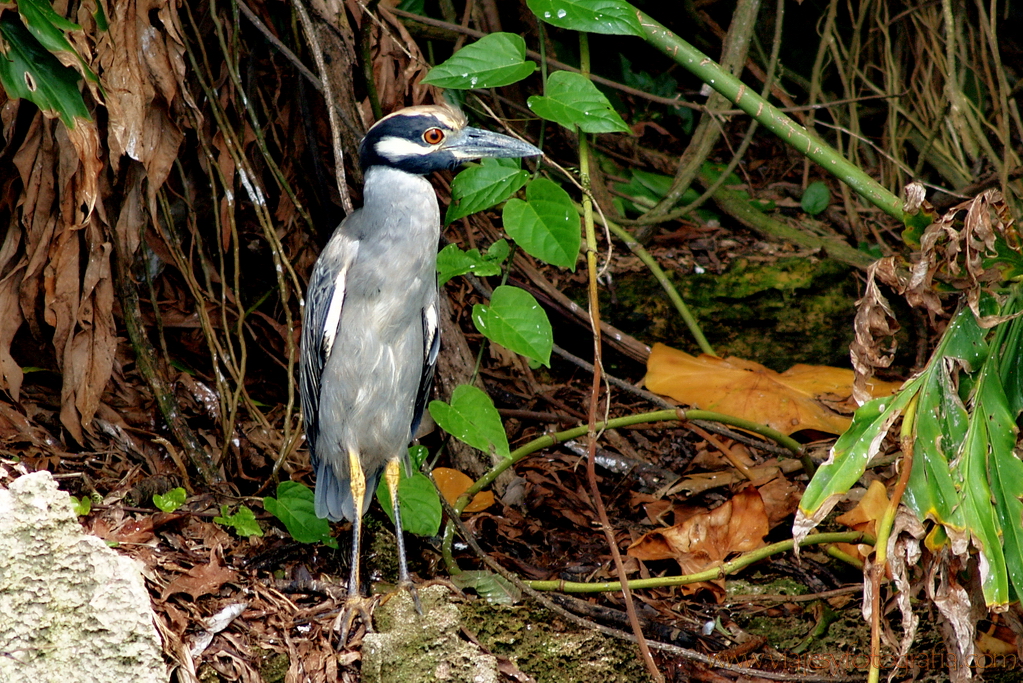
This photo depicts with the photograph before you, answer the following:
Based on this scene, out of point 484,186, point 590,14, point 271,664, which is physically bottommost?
point 271,664

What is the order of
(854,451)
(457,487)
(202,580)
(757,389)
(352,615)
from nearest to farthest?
(854,451)
(202,580)
(352,615)
(457,487)
(757,389)

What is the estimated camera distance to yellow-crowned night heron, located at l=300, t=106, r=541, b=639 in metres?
3.44

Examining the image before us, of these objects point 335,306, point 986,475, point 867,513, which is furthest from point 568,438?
point 986,475

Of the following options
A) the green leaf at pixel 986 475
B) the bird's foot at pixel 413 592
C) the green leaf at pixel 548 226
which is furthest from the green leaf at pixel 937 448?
the bird's foot at pixel 413 592

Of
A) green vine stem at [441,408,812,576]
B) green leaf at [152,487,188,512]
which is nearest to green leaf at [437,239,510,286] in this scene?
green vine stem at [441,408,812,576]

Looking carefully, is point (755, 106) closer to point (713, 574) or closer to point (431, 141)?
point (431, 141)

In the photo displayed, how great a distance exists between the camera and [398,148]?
3.46m

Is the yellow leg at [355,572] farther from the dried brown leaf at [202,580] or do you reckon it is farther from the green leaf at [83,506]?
the green leaf at [83,506]

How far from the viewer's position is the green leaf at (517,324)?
3189mm

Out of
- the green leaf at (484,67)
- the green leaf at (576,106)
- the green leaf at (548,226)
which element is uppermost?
the green leaf at (484,67)

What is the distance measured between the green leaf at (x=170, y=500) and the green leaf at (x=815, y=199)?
4.09 meters

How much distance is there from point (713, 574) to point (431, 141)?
1.83m

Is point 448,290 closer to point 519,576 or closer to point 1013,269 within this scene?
point 519,576

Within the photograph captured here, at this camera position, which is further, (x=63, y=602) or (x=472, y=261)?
(x=472, y=261)
